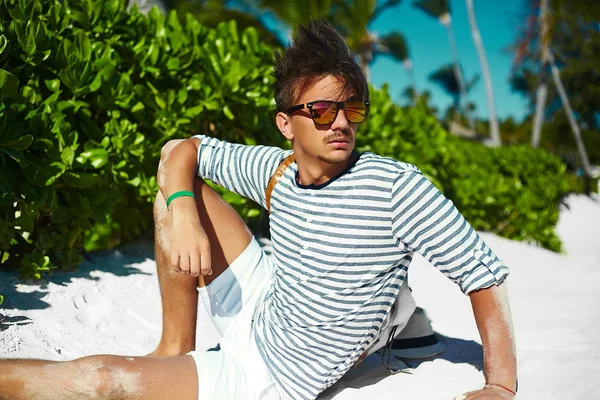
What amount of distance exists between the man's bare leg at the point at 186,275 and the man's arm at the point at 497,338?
1.05m

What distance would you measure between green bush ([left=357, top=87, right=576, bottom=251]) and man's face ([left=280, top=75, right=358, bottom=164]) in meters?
3.93

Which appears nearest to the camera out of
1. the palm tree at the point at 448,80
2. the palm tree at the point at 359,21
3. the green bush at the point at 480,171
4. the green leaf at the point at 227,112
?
the green leaf at the point at 227,112

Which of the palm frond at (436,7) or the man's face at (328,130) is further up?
the palm frond at (436,7)

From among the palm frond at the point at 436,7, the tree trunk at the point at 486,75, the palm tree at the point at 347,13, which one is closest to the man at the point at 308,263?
the palm tree at the point at 347,13

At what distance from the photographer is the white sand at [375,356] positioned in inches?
105

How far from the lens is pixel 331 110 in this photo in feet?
7.40

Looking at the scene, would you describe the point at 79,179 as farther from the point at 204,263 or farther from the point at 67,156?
the point at 204,263

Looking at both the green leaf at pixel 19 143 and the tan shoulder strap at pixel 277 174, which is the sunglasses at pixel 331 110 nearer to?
the tan shoulder strap at pixel 277 174

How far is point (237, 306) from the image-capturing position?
2.63m

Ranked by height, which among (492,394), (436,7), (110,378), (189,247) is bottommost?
(492,394)

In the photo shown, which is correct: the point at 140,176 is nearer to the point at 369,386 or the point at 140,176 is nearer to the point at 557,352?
the point at 369,386

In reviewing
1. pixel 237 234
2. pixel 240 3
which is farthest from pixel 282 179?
pixel 240 3

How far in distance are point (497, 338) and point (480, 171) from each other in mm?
7480

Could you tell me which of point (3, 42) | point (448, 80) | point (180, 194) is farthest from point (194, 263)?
point (448, 80)
